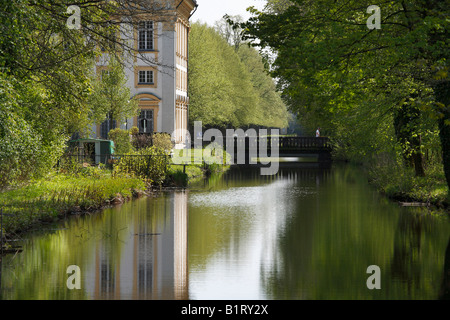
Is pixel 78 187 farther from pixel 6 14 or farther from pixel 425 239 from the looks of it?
pixel 425 239

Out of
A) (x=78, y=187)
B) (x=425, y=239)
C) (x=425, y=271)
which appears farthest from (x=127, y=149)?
(x=425, y=271)

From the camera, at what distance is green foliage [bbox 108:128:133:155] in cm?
4444

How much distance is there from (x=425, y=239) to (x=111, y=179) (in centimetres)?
1437

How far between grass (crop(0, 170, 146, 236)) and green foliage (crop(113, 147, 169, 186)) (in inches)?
91.5

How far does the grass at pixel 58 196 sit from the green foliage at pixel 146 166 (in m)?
2.32

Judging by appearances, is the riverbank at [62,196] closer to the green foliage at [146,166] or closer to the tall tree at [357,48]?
the green foliage at [146,166]

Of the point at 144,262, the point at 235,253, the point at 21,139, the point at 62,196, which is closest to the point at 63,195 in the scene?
the point at 62,196

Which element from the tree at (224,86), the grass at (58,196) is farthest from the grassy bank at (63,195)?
the tree at (224,86)

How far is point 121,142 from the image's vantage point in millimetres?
46469

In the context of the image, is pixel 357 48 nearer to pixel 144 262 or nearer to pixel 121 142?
pixel 144 262

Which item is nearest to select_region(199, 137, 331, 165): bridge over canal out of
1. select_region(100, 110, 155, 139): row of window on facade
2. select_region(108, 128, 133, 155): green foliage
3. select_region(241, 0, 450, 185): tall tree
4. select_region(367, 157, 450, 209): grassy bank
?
select_region(100, 110, 155, 139): row of window on facade

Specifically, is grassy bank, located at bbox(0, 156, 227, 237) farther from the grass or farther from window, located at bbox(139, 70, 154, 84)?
window, located at bbox(139, 70, 154, 84)

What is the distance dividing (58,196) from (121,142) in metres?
23.6

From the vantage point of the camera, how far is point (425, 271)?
14.3 meters
